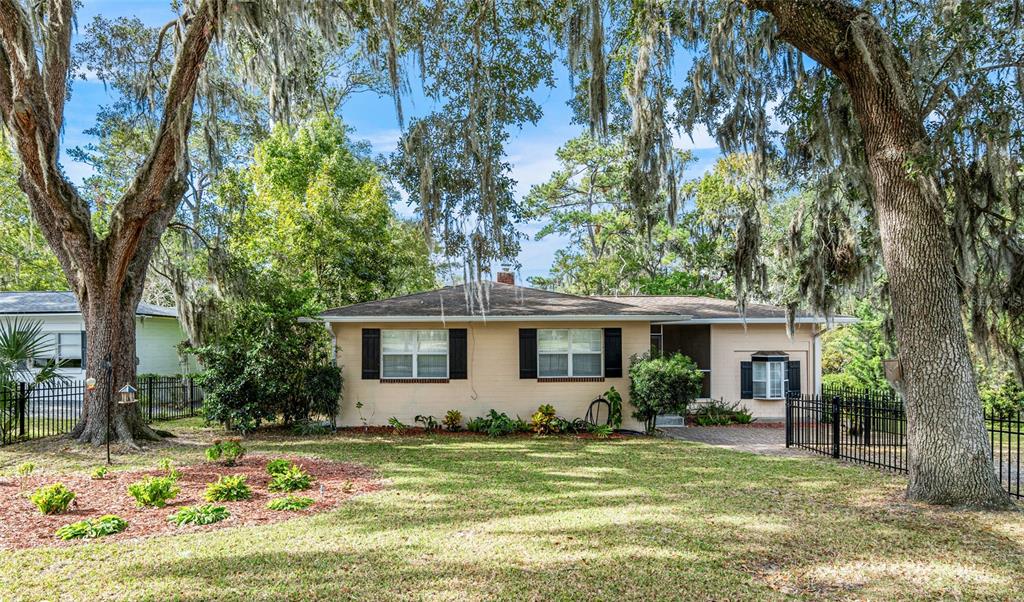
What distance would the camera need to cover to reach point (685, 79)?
10.0m

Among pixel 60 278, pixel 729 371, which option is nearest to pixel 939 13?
pixel 729 371

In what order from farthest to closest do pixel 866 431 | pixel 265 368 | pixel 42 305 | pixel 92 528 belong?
pixel 42 305 < pixel 265 368 < pixel 866 431 < pixel 92 528

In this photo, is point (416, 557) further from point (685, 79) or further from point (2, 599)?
point (685, 79)

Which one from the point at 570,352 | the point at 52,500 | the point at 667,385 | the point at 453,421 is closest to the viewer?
the point at 52,500

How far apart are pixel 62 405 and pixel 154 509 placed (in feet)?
30.0

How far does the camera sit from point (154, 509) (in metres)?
6.49

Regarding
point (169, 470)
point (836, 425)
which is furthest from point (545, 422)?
point (169, 470)

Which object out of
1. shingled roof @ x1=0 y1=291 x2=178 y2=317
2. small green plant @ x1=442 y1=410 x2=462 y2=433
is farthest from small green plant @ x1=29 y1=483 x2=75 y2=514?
shingled roof @ x1=0 y1=291 x2=178 y2=317

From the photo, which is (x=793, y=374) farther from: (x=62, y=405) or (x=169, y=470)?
(x=62, y=405)

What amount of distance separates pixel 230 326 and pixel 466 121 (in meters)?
7.45

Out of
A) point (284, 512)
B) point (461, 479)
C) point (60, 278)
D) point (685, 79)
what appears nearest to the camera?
point (284, 512)

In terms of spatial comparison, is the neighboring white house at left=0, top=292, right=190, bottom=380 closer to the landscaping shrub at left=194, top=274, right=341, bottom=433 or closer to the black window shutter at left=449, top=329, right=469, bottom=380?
the landscaping shrub at left=194, top=274, right=341, bottom=433

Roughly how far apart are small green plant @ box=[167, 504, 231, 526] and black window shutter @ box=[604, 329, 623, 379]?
8.54 meters

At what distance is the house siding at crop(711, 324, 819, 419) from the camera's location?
15.0 meters
